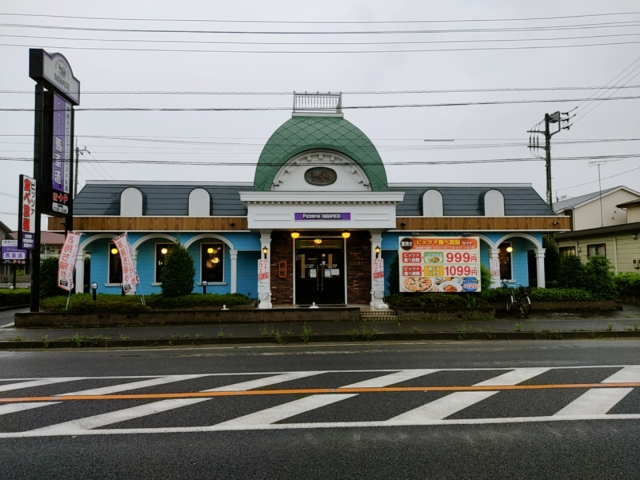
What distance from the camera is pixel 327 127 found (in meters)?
17.4

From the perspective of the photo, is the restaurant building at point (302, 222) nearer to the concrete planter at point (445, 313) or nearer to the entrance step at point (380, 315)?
the entrance step at point (380, 315)

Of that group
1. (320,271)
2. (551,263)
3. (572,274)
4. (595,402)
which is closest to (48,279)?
(320,271)

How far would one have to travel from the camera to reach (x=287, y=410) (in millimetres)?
5008

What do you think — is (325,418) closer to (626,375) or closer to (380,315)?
(626,375)

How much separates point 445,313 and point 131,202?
1450 cm

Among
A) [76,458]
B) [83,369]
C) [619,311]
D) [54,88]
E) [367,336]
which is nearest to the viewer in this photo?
[76,458]

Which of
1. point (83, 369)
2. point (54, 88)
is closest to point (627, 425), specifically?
point (83, 369)

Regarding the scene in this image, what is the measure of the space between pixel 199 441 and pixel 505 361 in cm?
615

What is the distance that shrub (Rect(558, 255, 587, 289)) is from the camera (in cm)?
1664

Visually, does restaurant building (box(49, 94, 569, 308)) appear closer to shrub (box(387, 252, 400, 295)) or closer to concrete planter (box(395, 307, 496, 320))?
shrub (box(387, 252, 400, 295))

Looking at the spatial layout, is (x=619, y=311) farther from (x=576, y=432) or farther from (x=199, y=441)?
(x=199, y=441)

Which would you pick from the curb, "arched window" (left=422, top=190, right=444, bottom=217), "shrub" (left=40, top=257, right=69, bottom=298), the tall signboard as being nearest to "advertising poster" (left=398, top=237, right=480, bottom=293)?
the curb

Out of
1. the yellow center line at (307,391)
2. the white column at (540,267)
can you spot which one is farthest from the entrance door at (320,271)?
the yellow center line at (307,391)

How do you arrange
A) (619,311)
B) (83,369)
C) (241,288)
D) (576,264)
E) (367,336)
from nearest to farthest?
(83,369) < (367,336) < (619,311) < (576,264) < (241,288)
